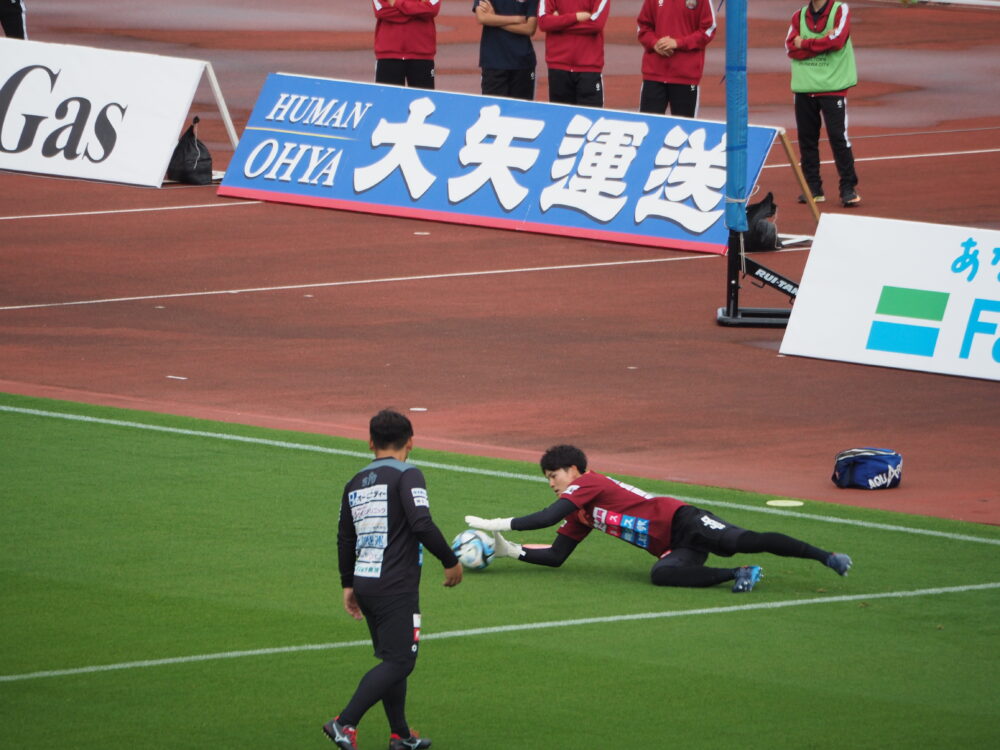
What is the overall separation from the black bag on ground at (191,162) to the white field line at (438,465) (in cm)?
1047

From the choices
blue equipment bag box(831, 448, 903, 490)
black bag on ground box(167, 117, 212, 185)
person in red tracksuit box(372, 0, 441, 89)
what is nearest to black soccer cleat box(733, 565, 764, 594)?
blue equipment bag box(831, 448, 903, 490)

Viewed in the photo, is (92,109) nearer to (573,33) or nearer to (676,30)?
(573,33)

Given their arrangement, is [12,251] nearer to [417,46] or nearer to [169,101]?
[169,101]

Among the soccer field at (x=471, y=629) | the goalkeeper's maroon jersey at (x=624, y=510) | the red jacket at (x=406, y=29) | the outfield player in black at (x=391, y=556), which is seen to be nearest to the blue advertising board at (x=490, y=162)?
the red jacket at (x=406, y=29)

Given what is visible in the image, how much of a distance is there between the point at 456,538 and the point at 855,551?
7.87 ft

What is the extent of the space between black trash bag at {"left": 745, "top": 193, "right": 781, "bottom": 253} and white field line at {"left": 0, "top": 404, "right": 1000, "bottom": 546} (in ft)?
26.4

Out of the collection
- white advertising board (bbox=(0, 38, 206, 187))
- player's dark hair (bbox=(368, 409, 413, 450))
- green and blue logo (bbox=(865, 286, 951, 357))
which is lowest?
player's dark hair (bbox=(368, 409, 413, 450))

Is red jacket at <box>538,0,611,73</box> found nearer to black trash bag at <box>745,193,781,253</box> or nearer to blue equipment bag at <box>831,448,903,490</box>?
black trash bag at <box>745,193,781,253</box>

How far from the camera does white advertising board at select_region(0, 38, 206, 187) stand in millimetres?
25000

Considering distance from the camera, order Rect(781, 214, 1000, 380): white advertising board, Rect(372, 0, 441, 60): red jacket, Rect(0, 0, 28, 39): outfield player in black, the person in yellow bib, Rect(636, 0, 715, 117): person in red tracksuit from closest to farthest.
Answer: Rect(781, 214, 1000, 380): white advertising board → Rect(636, 0, 715, 117): person in red tracksuit → the person in yellow bib → Rect(372, 0, 441, 60): red jacket → Rect(0, 0, 28, 39): outfield player in black

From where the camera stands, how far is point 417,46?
24.3m

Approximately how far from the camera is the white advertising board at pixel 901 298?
Answer: 1630 cm

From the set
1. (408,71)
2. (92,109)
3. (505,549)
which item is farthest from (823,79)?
(505,549)

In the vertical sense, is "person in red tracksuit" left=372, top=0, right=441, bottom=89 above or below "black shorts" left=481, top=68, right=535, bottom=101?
above
